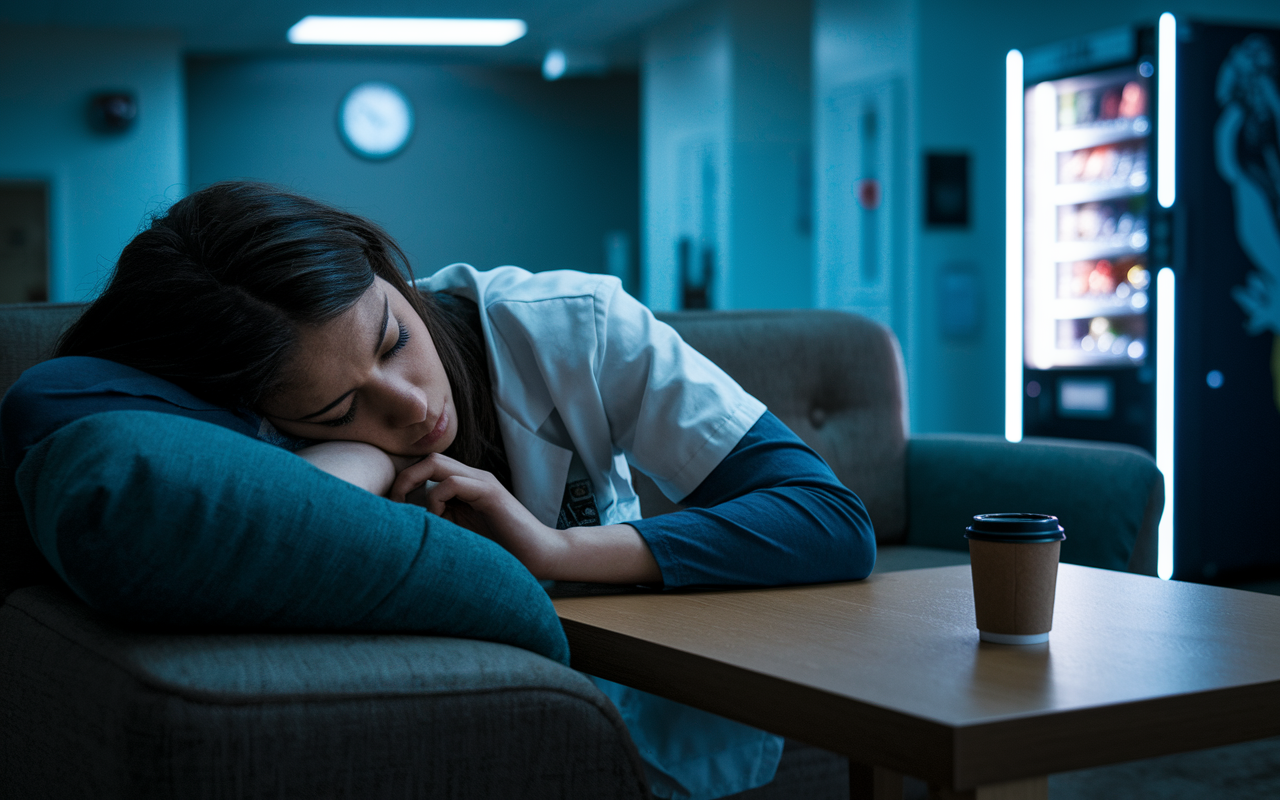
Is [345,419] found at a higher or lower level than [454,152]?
lower

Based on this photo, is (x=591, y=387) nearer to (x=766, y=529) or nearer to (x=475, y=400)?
(x=475, y=400)

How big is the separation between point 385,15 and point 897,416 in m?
5.64

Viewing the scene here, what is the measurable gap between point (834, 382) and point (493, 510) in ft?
4.10

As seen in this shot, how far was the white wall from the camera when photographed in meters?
6.98

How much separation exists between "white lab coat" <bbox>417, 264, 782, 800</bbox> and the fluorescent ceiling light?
6166 mm

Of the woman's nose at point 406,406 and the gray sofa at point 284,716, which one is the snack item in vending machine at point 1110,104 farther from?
the gray sofa at point 284,716

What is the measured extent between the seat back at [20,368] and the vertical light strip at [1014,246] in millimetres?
4081

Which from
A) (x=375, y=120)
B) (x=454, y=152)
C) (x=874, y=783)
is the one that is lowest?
(x=874, y=783)

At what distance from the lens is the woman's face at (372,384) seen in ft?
3.66

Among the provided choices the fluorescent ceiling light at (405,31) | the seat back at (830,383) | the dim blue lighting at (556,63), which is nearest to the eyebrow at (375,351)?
the seat back at (830,383)

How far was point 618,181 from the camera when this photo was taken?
350 inches

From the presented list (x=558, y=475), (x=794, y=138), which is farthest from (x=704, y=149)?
(x=558, y=475)

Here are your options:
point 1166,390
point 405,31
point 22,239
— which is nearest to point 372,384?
point 1166,390

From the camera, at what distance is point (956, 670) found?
0.77 metres
